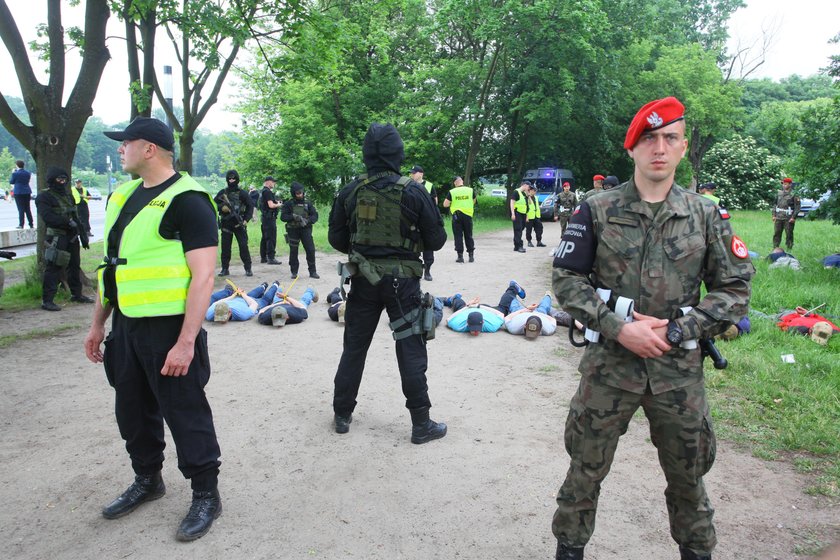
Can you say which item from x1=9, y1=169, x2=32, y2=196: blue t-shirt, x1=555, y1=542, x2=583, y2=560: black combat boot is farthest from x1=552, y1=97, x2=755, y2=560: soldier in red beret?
→ x1=9, y1=169, x2=32, y2=196: blue t-shirt

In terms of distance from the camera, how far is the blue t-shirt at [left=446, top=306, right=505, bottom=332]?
7.61 m

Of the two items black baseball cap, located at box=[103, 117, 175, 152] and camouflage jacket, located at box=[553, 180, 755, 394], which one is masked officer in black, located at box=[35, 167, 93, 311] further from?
camouflage jacket, located at box=[553, 180, 755, 394]

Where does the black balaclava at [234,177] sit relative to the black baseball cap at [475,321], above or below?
above

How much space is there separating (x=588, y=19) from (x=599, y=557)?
24.1 m

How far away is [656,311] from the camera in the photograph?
8.14 ft

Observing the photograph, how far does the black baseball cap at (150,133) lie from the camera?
3131 millimetres

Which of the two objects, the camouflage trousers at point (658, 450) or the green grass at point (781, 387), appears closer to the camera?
the camouflage trousers at point (658, 450)

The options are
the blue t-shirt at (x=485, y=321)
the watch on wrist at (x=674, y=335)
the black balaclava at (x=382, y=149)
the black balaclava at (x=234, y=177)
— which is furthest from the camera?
the black balaclava at (x=234, y=177)

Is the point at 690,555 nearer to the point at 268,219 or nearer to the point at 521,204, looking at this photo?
the point at 268,219

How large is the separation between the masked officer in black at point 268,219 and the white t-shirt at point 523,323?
6.81 meters

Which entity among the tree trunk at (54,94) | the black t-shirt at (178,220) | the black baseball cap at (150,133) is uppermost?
the tree trunk at (54,94)

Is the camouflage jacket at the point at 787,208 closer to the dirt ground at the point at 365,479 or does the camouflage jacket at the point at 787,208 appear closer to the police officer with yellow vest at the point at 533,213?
the police officer with yellow vest at the point at 533,213

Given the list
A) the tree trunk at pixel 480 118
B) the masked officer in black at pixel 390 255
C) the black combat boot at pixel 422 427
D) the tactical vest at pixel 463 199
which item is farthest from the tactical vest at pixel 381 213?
the tree trunk at pixel 480 118

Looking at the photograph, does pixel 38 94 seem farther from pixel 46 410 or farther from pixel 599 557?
pixel 599 557
